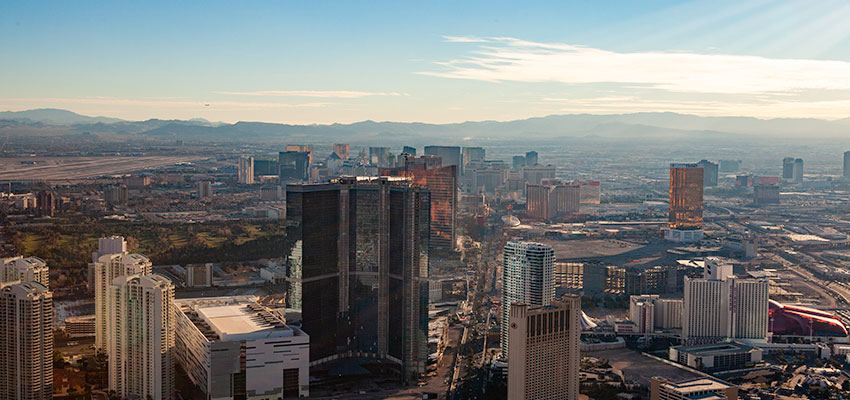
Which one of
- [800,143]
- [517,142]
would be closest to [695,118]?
[800,143]

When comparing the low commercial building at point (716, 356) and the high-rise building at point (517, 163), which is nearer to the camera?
the low commercial building at point (716, 356)

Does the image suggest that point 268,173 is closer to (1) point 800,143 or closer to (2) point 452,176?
(2) point 452,176

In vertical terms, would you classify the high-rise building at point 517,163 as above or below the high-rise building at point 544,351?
above

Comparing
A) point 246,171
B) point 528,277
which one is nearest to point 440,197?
point 528,277

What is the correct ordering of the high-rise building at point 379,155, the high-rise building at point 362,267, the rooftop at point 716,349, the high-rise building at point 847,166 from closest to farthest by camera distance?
the high-rise building at point 362,267
the rooftop at point 716,349
the high-rise building at point 379,155
the high-rise building at point 847,166

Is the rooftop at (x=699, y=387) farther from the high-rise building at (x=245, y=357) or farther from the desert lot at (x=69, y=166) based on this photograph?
the desert lot at (x=69, y=166)

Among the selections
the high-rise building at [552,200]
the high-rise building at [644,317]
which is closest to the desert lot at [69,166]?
the high-rise building at [552,200]

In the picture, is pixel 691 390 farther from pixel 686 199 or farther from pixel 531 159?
pixel 531 159
